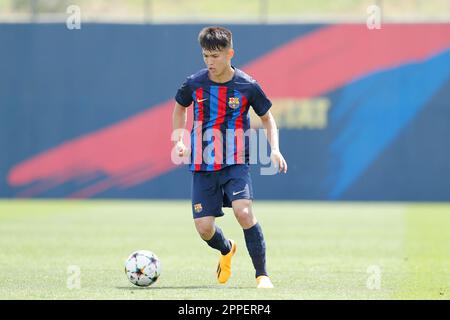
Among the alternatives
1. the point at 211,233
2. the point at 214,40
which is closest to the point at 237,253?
the point at 211,233

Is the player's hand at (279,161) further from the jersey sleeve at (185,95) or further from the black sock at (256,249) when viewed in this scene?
the jersey sleeve at (185,95)

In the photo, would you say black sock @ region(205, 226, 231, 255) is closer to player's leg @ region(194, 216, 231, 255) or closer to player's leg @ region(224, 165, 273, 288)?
player's leg @ region(194, 216, 231, 255)

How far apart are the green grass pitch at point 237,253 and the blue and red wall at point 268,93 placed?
1.27 metres

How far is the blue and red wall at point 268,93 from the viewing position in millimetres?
21156

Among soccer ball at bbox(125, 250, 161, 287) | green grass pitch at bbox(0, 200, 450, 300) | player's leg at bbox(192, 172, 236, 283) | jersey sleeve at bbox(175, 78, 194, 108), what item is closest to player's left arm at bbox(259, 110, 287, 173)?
player's leg at bbox(192, 172, 236, 283)

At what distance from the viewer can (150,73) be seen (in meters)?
21.7

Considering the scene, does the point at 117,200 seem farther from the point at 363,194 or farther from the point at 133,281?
the point at 133,281

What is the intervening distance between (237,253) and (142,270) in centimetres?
355

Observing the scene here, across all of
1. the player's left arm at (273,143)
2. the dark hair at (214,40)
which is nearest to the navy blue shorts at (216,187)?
the player's left arm at (273,143)
